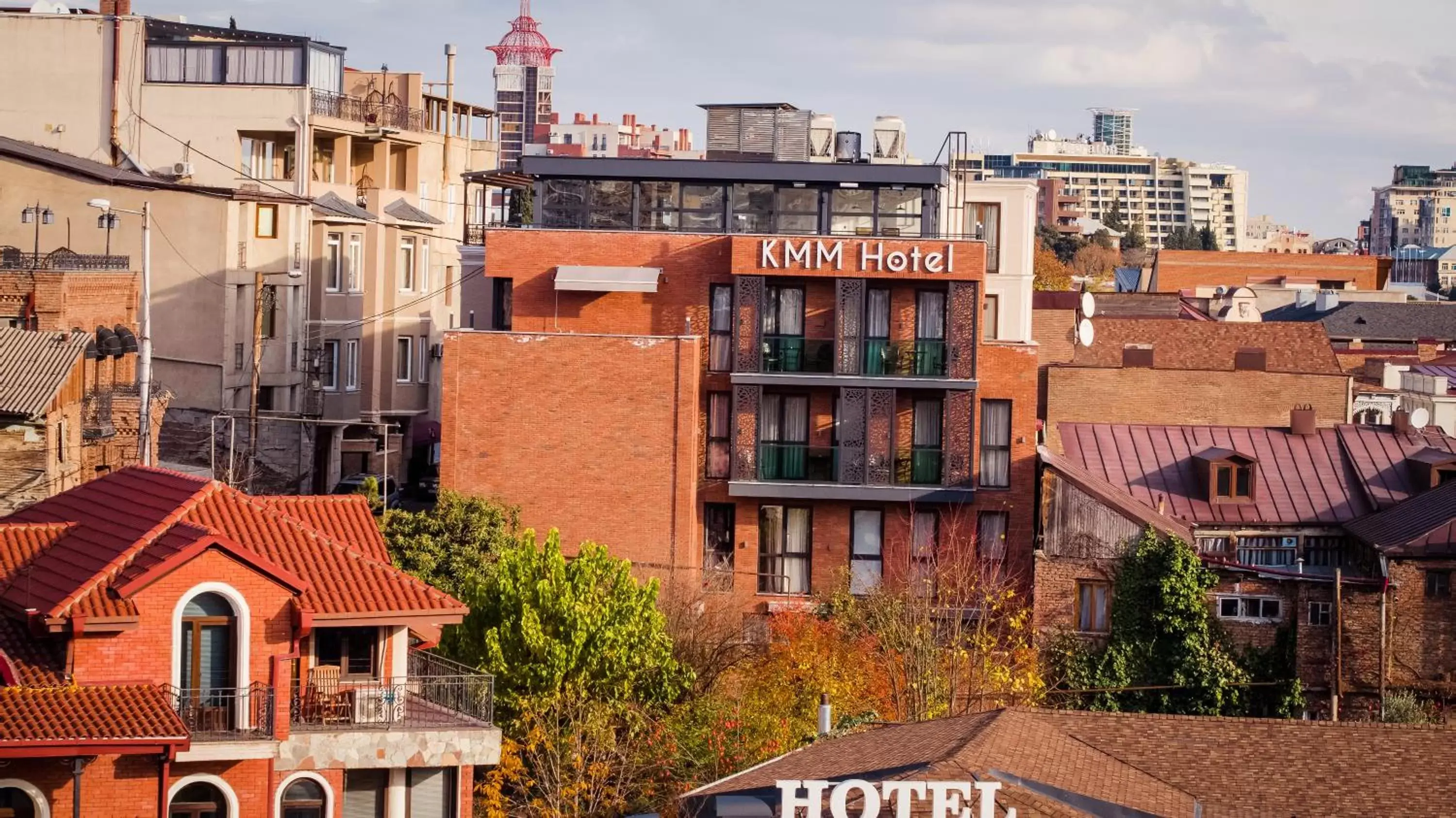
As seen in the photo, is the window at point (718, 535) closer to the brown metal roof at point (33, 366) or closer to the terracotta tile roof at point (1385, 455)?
the brown metal roof at point (33, 366)

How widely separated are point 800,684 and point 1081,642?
30.2ft

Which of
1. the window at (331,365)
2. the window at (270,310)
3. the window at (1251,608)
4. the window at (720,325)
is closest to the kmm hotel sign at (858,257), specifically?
the window at (720,325)

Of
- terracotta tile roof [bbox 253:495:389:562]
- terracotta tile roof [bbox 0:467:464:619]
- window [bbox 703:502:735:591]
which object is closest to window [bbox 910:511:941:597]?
window [bbox 703:502:735:591]

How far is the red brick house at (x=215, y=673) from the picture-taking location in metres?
28.2

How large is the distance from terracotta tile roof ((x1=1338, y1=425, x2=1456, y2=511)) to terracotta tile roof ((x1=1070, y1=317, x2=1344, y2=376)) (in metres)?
12.3

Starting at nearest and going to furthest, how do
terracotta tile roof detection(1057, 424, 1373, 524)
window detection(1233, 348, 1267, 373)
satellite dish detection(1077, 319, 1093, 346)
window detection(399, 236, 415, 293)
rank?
terracotta tile roof detection(1057, 424, 1373, 524)
satellite dish detection(1077, 319, 1093, 346)
window detection(1233, 348, 1267, 373)
window detection(399, 236, 415, 293)

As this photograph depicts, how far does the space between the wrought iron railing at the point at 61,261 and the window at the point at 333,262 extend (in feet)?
38.7

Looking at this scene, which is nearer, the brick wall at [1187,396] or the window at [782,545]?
the window at [782,545]

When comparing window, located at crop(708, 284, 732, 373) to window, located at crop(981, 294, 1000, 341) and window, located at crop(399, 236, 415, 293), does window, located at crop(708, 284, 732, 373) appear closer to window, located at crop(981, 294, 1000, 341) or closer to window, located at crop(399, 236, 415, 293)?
window, located at crop(981, 294, 1000, 341)

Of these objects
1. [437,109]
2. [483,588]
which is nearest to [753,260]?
[483,588]

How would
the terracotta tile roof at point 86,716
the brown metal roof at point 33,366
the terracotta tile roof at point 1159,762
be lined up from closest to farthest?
the terracotta tile roof at point 1159,762, the terracotta tile roof at point 86,716, the brown metal roof at point 33,366

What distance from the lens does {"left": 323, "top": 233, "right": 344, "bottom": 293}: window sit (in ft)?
223

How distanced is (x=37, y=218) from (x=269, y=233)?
336 inches

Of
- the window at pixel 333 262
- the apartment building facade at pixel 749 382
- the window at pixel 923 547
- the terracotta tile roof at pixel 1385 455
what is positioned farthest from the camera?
the window at pixel 333 262
